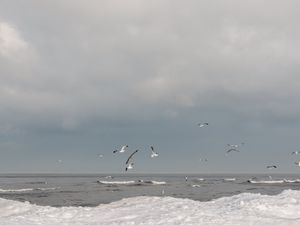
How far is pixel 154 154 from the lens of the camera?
36812 mm

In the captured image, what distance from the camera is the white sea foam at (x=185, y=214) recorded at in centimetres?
2550

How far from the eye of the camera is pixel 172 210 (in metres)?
29.1

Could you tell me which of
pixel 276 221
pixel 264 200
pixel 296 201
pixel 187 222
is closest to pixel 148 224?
pixel 187 222

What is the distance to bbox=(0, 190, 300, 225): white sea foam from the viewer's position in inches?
1004

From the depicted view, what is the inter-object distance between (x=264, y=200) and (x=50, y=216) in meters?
13.2

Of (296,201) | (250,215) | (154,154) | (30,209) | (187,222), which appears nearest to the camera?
(187,222)

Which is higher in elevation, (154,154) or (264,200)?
(154,154)

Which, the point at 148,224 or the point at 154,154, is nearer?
the point at 148,224

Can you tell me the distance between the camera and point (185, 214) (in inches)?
1061

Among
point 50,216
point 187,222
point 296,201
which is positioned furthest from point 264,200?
point 50,216

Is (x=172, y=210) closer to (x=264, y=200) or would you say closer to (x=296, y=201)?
(x=264, y=200)

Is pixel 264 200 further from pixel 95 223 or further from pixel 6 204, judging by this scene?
pixel 6 204

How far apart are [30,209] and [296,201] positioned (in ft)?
59.1

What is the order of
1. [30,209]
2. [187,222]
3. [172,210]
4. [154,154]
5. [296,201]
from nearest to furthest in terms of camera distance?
[187,222] → [172,210] → [296,201] → [30,209] → [154,154]
